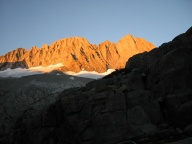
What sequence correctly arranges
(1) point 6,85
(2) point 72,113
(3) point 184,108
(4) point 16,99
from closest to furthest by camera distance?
1. (3) point 184,108
2. (2) point 72,113
3. (4) point 16,99
4. (1) point 6,85

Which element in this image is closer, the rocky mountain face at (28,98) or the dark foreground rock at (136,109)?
the dark foreground rock at (136,109)

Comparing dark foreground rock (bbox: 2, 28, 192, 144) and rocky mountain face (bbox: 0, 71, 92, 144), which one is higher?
rocky mountain face (bbox: 0, 71, 92, 144)

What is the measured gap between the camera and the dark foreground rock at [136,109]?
1050 inches

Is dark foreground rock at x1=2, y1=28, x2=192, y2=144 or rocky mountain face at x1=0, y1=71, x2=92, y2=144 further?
rocky mountain face at x1=0, y1=71, x2=92, y2=144

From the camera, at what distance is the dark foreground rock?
2667 centimetres

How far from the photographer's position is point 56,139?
121ft

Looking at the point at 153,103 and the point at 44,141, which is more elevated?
the point at 153,103

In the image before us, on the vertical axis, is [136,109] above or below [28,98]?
below

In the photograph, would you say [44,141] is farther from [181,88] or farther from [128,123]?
[181,88]

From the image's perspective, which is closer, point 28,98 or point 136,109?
point 136,109

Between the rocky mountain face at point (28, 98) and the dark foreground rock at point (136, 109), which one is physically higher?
the rocky mountain face at point (28, 98)

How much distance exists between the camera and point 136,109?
2942cm

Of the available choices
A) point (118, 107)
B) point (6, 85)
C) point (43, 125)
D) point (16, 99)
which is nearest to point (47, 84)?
point (16, 99)

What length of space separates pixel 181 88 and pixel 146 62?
12163mm
